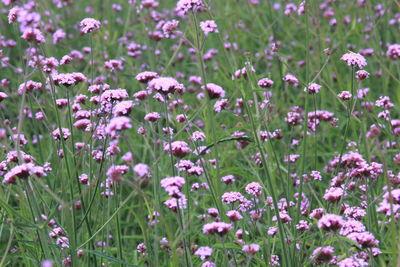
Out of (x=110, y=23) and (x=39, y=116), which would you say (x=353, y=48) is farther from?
(x=39, y=116)

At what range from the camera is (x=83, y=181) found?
2.28 metres

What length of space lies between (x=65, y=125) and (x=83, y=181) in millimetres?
860

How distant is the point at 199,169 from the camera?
82.4 inches

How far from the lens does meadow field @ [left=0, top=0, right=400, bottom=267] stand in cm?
179

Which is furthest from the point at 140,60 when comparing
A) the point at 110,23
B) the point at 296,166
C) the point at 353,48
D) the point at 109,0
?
the point at 296,166

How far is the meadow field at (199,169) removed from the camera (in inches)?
70.6

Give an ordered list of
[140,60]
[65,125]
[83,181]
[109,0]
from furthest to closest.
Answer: [109,0] → [140,60] → [65,125] → [83,181]

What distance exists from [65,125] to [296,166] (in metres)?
1.17

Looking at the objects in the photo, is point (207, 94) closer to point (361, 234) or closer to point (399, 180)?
→ point (361, 234)

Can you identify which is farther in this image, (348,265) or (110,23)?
(110,23)

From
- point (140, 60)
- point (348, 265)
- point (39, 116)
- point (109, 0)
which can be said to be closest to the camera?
point (348, 265)

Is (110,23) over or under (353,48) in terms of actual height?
over

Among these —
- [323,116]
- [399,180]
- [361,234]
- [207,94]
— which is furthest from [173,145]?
[323,116]

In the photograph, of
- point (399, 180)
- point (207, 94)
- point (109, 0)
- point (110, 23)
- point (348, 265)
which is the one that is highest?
point (109, 0)
